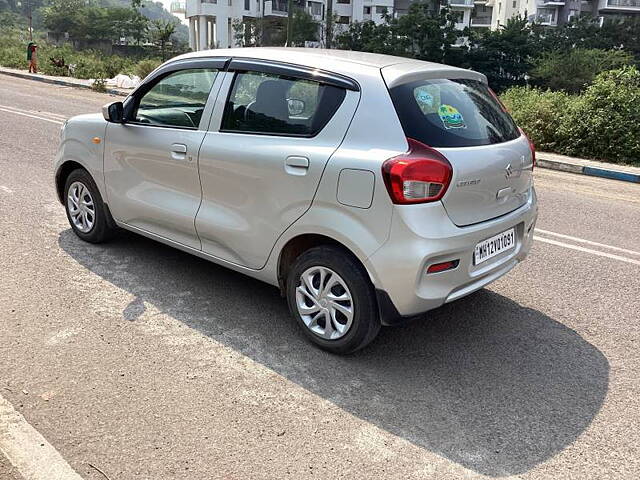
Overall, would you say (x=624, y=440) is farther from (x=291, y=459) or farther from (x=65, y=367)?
(x=65, y=367)

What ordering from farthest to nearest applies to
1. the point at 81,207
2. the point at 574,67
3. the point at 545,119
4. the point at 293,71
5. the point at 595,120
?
the point at 574,67
the point at 545,119
the point at 595,120
the point at 81,207
the point at 293,71

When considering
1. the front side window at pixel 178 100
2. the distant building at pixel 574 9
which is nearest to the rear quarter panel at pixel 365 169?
the front side window at pixel 178 100

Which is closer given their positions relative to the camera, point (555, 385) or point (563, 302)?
point (555, 385)

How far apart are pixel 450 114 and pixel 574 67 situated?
4062 cm

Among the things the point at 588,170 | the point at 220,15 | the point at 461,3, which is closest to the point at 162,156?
the point at 588,170

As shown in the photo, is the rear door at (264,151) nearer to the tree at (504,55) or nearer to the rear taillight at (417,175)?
the rear taillight at (417,175)

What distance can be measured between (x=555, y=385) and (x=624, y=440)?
1.74 ft

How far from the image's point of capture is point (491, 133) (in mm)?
3830

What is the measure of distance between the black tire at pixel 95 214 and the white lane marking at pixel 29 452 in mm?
2405

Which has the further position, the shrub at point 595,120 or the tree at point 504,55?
the tree at point 504,55

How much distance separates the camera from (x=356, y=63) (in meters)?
3.74

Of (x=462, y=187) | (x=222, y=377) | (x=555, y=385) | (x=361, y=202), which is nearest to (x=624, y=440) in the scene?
(x=555, y=385)

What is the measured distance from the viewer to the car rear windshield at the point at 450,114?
3.45 m

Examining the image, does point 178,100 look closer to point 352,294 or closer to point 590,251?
point 352,294
